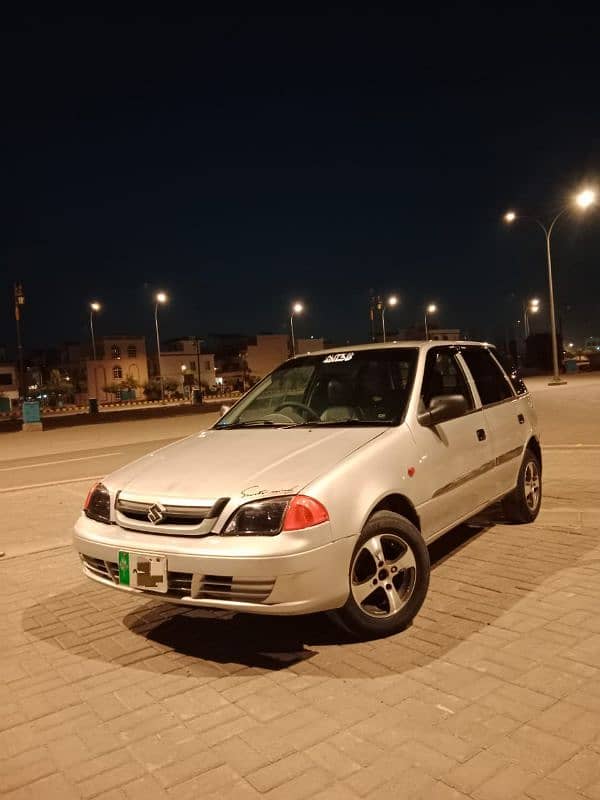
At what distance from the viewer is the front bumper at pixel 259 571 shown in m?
3.26

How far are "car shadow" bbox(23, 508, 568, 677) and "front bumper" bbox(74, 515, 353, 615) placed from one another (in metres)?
0.40

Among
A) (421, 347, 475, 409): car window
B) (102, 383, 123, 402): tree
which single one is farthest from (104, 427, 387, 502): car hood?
(102, 383, 123, 402): tree

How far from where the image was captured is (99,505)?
4.02 meters

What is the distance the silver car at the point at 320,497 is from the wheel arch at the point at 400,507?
10mm

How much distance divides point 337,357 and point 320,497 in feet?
6.92

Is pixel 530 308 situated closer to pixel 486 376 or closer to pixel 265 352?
pixel 265 352

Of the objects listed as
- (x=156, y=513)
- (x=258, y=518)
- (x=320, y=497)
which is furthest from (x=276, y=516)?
(x=156, y=513)

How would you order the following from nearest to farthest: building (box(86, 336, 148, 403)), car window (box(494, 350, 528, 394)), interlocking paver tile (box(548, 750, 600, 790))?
interlocking paver tile (box(548, 750, 600, 790)) → car window (box(494, 350, 528, 394)) → building (box(86, 336, 148, 403))

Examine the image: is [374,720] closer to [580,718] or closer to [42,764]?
[580,718]

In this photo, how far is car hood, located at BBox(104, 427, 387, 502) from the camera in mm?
3488

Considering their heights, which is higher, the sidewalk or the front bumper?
the front bumper

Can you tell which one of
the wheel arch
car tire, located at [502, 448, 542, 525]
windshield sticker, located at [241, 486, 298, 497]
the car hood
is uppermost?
the car hood

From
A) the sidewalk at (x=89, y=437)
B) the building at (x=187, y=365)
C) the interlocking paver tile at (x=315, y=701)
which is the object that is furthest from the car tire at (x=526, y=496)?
the building at (x=187, y=365)

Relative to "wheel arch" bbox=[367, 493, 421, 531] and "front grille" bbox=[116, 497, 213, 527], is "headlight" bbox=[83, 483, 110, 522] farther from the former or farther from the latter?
"wheel arch" bbox=[367, 493, 421, 531]
